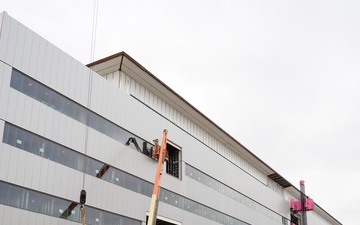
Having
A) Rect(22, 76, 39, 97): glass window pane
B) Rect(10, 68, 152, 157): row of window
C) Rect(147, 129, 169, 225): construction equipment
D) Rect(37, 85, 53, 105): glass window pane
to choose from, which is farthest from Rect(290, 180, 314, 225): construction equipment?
Rect(22, 76, 39, 97): glass window pane

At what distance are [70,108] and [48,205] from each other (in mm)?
5841

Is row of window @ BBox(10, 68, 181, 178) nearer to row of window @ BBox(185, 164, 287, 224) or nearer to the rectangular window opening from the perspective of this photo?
the rectangular window opening

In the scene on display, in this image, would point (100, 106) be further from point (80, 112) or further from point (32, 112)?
point (32, 112)

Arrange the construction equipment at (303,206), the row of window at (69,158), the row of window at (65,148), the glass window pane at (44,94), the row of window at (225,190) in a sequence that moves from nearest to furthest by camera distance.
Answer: the row of window at (69,158) → the row of window at (65,148) → the glass window pane at (44,94) → the row of window at (225,190) → the construction equipment at (303,206)

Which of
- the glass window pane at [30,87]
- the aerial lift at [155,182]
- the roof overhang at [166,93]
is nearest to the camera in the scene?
the glass window pane at [30,87]

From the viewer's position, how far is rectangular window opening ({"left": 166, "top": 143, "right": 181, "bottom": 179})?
124 feet

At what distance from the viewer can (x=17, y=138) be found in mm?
23938

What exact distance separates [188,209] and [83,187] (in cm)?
1299

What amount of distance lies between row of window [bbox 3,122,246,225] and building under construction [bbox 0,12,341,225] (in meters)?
0.06

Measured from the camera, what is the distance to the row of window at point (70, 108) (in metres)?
24.8

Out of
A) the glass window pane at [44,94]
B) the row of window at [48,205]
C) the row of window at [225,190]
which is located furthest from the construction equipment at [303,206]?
the glass window pane at [44,94]

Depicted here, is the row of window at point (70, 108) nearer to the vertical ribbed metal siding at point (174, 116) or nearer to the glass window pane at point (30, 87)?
the glass window pane at point (30, 87)

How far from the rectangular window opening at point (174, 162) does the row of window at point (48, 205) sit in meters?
8.78

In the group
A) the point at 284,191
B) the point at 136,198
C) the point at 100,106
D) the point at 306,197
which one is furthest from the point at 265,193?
the point at 100,106
